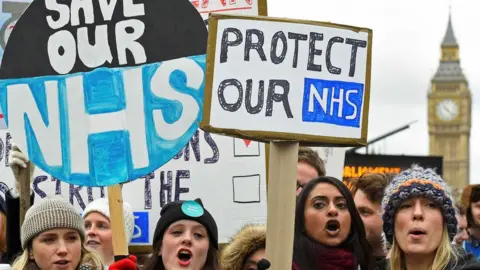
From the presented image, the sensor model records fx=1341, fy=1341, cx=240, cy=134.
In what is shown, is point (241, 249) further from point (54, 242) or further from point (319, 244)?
point (54, 242)

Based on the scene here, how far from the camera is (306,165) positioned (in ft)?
22.4

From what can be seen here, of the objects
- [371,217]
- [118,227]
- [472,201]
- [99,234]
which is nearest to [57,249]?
[118,227]

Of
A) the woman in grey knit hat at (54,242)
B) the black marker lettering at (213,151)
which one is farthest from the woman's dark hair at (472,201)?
the woman in grey knit hat at (54,242)

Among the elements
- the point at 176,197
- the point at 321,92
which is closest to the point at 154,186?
the point at 176,197

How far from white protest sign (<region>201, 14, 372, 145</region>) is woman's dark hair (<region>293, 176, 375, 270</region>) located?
27.7 inches

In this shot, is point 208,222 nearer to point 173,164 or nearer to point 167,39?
point 167,39

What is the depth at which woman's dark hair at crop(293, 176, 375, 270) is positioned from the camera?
563 centimetres

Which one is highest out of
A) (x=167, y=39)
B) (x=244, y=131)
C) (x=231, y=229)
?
(x=167, y=39)

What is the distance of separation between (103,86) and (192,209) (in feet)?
2.10

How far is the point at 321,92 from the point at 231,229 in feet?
6.13

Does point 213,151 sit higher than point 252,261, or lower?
higher

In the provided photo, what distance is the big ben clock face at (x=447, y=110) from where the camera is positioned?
16875 centimetres

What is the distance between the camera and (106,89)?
564cm

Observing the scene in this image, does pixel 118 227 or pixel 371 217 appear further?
pixel 371 217
